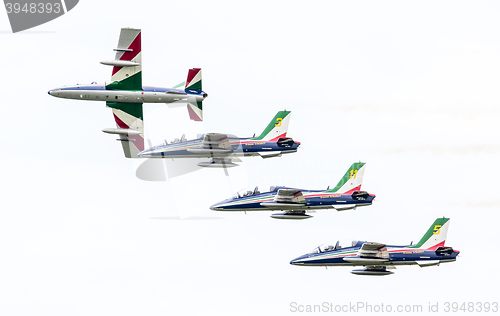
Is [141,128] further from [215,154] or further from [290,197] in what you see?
[290,197]

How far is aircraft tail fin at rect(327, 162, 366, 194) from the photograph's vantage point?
8619 centimetres

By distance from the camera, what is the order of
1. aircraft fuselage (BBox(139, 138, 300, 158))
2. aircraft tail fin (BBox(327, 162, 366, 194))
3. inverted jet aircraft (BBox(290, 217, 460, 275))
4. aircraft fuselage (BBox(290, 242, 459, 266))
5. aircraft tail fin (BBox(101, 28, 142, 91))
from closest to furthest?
1. aircraft fuselage (BBox(139, 138, 300, 158))
2. aircraft tail fin (BBox(101, 28, 142, 91))
3. inverted jet aircraft (BBox(290, 217, 460, 275))
4. aircraft fuselage (BBox(290, 242, 459, 266))
5. aircraft tail fin (BBox(327, 162, 366, 194))

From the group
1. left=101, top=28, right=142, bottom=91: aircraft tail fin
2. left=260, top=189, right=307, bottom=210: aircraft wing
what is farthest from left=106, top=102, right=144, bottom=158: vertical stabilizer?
left=260, top=189, right=307, bottom=210: aircraft wing

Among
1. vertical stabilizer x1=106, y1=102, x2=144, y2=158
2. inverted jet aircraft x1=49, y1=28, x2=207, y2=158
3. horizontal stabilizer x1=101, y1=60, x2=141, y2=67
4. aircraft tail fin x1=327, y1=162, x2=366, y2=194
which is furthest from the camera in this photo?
vertical stabilizer x1=106, y1=102, x2=144, y2=158

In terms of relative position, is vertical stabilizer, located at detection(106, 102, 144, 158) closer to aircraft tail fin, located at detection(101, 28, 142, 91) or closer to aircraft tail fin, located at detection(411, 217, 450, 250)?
aircraft tail fin, located at detection(101, 28, 142, 91)

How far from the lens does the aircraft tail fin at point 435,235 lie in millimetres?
87312

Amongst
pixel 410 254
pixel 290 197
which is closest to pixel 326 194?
pixel 290 197

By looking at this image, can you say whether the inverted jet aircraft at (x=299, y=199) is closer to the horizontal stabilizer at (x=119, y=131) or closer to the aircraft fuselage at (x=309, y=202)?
the aircraft fuselage at (x=309, y=202)

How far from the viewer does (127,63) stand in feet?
276

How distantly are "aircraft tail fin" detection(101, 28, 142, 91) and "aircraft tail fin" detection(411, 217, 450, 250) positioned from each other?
28.5 meters

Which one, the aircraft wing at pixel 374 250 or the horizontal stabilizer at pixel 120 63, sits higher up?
the horizontal stabilizer at pixel 120 63

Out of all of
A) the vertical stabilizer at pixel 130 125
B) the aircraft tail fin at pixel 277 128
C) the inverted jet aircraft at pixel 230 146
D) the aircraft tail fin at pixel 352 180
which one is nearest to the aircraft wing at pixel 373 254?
the aircraft tail fin at pixel 352 180

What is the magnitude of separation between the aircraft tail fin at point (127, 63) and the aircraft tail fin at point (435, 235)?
2850cm

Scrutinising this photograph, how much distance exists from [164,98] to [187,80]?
2789mm
